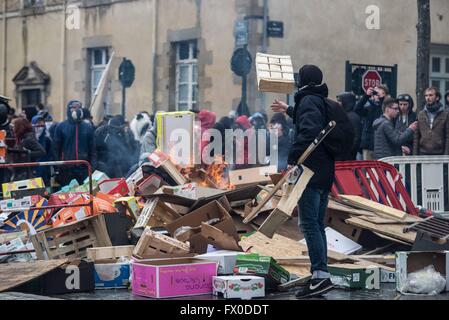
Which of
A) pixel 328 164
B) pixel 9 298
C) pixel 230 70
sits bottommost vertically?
pixel 9 298

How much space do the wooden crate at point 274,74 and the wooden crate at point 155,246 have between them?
5.72 feet

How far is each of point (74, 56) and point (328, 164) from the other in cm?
1954

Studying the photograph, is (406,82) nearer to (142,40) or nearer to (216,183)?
(142,40)

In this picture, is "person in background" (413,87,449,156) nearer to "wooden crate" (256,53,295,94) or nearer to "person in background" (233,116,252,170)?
"person in background" (233,116,252,170)

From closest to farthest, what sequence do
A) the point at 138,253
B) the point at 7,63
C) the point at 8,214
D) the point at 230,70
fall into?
1. the point at 138,253
2. the point at 8,214
3. the point at 230,70
4. the point at 7,63

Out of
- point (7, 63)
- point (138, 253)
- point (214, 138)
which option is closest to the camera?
point (138, 253)

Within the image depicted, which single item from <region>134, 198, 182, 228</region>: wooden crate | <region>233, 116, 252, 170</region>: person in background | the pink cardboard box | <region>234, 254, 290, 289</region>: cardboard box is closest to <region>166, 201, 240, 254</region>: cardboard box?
<region>134, 198, 182, 228</region>: wooden crate

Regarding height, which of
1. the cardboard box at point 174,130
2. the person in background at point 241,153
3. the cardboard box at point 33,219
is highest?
the cardboard box at point 174,130

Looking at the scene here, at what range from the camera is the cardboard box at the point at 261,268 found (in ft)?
31.3

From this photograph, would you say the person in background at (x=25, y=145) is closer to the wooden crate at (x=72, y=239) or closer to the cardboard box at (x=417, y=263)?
the wooden crate at (x=72, y=239)

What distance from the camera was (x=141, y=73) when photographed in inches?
1013

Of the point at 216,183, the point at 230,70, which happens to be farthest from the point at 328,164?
the point at 230,70

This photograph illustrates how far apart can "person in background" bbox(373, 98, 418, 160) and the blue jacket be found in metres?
4.51

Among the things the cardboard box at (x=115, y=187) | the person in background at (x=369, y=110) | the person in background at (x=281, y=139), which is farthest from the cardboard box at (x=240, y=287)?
the person in background at (x=369, y=110)
